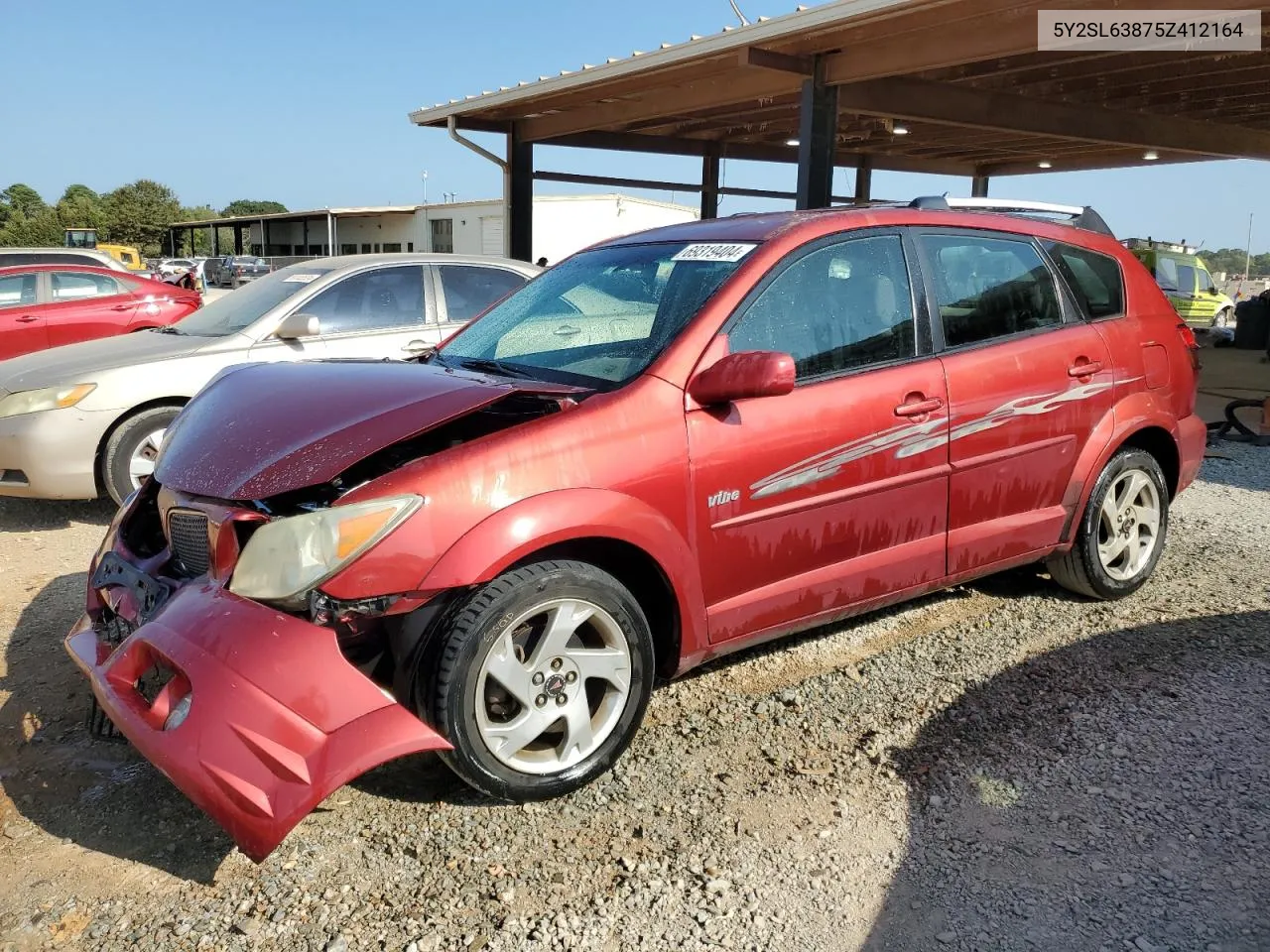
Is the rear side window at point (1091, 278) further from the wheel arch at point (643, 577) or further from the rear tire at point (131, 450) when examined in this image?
the rear tire at point (131, 450)

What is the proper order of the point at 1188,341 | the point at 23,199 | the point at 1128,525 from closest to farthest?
the point at 1128,525, the point at 1188,341, the point at 23,199

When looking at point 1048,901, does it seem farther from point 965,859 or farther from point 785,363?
point 785,363

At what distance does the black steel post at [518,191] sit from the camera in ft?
46.8

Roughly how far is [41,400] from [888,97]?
868 cm

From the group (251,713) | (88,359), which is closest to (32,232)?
(88,359)

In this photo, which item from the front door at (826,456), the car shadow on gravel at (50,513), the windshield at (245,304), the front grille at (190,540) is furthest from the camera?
the windshield at (245,304)

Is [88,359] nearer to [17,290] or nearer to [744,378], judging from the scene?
[744,378]

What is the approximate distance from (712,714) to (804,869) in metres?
0.90

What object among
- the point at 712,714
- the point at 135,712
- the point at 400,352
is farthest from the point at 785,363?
→ the point at 400,352

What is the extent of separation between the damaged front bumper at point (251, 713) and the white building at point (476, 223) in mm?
24654

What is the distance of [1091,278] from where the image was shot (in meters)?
4.33

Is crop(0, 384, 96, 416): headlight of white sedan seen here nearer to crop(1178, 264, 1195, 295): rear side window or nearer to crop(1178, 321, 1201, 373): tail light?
crop(1178, 321, 1201, 373): tail light

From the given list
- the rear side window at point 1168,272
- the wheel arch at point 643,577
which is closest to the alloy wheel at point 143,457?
the wheel arch at point 643,577

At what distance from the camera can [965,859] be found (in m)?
2.58
